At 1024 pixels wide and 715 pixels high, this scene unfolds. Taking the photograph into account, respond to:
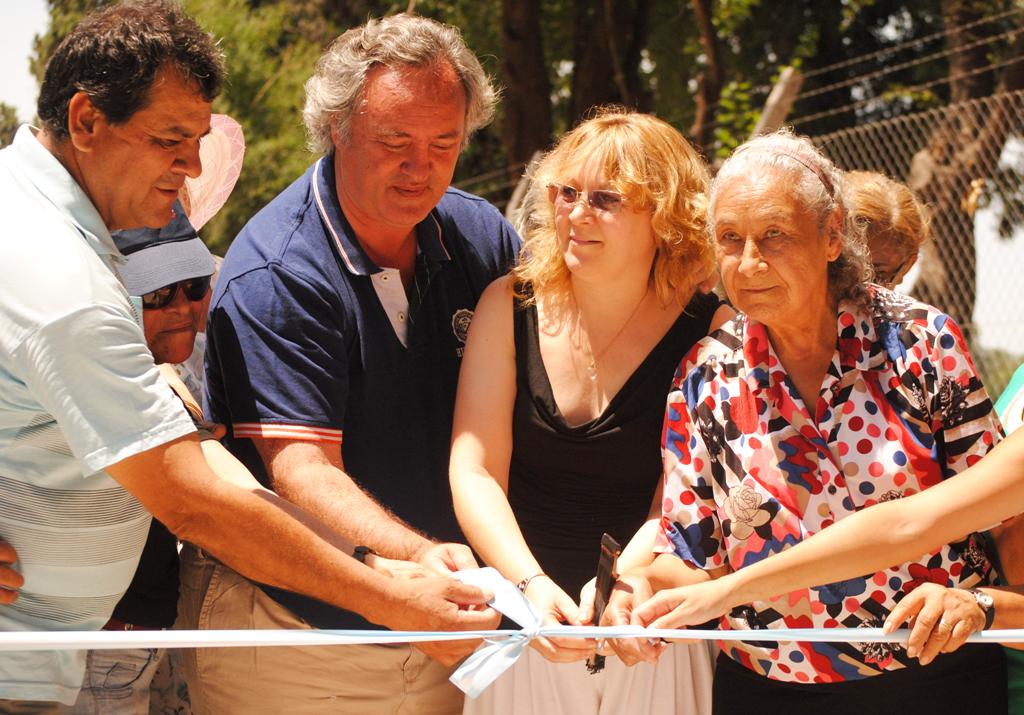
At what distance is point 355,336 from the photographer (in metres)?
3.22

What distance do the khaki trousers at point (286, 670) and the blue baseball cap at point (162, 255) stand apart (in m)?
0.80

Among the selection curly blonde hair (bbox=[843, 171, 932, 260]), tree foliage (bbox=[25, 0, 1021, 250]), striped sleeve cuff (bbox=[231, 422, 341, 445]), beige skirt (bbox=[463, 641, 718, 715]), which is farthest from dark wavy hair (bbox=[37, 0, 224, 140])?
tree foliage (bbox=[25, 0, 1021, 250])

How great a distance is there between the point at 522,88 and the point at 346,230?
28.3ft

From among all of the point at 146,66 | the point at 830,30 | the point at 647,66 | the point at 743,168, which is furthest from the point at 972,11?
the point at 146,66

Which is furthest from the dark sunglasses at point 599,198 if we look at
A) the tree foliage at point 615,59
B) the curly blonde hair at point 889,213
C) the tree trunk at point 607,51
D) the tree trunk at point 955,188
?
the tree trunk at point 607,51

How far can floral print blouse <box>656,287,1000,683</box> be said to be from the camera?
105 inches

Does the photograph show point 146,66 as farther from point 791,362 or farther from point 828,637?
point 828,637

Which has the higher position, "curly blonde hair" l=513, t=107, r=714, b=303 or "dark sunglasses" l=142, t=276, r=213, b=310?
"curly blonde hair" l=513, t=107, r=714, b=303

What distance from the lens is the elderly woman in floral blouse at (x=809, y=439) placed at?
267 cm

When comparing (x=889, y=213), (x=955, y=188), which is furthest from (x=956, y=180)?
(x=889, y=213)

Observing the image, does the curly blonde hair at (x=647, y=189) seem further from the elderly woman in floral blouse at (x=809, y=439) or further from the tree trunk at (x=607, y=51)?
the tree trunk at (x=607, y=51)

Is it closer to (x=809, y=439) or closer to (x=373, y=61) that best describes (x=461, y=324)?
(x=373, y=61)

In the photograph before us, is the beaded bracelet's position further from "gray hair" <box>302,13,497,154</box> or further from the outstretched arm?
"gray hair" <box>302,13,497,154</box>

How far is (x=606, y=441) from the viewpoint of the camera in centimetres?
309
